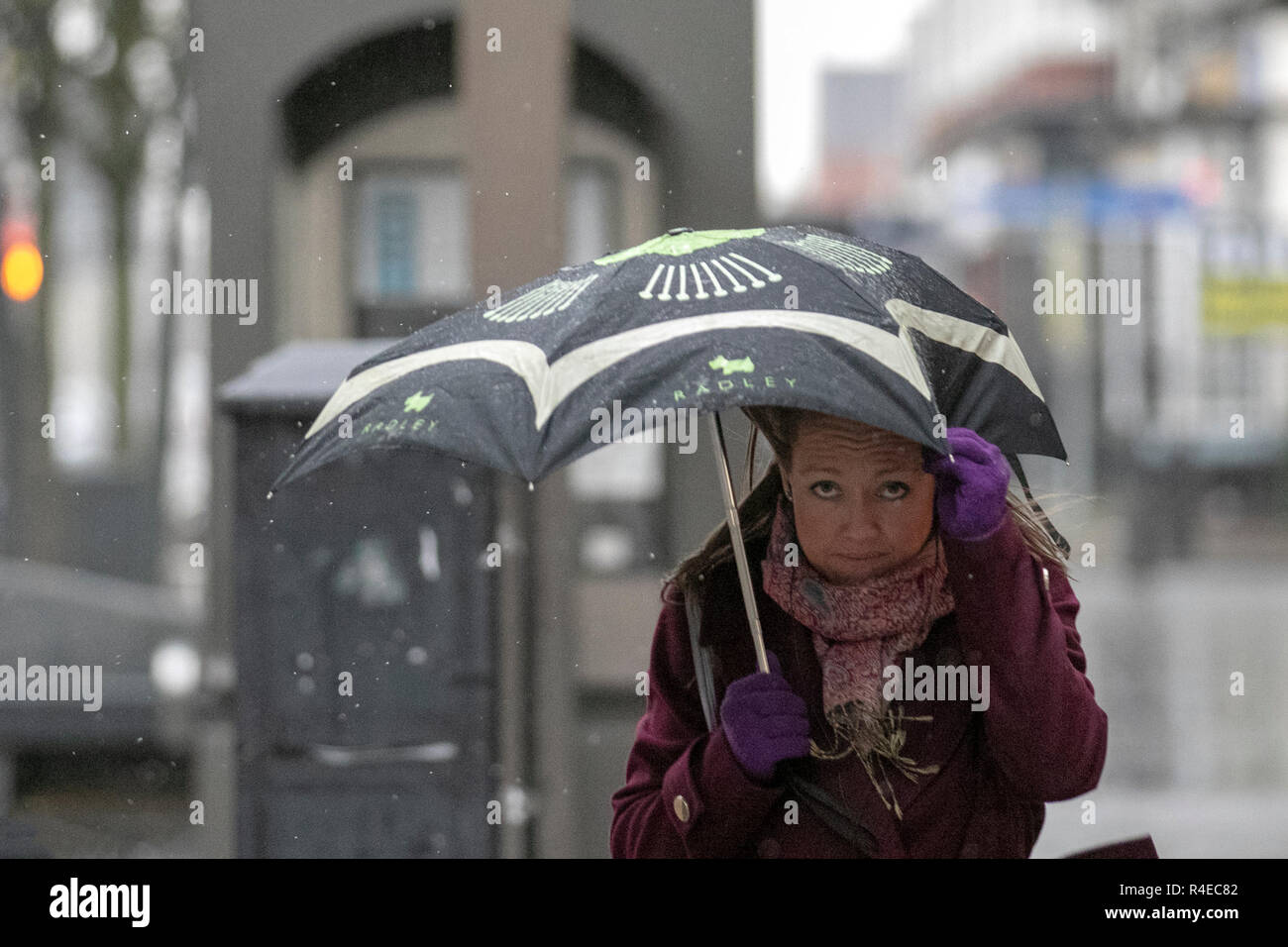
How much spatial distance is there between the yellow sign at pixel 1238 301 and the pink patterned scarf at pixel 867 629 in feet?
67.2

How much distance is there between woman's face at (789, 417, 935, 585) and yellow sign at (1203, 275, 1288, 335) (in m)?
20.5

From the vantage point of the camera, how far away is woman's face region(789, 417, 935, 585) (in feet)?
7.11

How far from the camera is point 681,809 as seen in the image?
221 cm

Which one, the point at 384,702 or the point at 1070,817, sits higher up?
the point at 384,702

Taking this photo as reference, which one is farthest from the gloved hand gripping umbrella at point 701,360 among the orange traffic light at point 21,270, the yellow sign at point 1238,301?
the yellow sign at point 1238,301

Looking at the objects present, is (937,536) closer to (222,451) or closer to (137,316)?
(222,451)

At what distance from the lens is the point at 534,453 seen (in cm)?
193

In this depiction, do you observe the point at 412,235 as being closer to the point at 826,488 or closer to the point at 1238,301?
the point at 826,488

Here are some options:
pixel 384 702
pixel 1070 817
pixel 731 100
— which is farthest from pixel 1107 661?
pixel 384 702

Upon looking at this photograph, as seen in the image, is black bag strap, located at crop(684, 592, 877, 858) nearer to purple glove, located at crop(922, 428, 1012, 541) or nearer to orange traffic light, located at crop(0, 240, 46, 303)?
purple glove, located at crop(922, 428, 1012, 541)

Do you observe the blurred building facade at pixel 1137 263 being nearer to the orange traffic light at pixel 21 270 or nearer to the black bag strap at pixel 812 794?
the orange traffic light at pixel 21 270

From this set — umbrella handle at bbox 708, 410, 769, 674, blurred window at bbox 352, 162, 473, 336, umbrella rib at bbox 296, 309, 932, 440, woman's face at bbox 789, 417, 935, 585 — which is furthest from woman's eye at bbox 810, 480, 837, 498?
blurred window at bbox 352, 162, 473, 336

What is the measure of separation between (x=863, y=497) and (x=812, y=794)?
421 mm

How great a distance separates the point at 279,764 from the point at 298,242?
2.64 m
